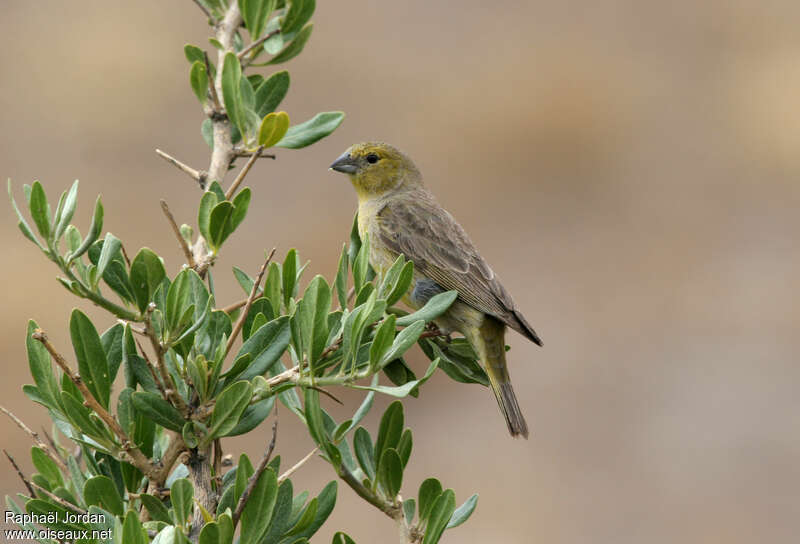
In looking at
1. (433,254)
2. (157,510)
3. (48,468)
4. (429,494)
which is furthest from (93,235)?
(433,254)

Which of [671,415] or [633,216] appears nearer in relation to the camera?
[671,415]

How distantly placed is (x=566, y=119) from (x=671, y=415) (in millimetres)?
4230

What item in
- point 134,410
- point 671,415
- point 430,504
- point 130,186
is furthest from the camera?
point 130,186

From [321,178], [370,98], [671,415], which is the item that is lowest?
[671,415]

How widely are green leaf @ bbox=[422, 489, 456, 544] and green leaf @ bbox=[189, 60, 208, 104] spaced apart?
1.33 m

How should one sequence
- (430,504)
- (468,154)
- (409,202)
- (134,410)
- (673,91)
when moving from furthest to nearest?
(673,91), (468,154), (409,202), (430,504), (134,410)

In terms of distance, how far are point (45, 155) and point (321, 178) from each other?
11.1 ft

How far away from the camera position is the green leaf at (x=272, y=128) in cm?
267

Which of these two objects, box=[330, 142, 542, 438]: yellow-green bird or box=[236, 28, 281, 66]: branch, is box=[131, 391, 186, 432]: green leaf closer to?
box=[236, 28, 281, 66]: branch

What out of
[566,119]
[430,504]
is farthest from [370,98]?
[430,504]

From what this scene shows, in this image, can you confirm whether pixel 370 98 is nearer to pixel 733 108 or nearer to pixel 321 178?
pixel 321 178

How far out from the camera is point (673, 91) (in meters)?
13.9

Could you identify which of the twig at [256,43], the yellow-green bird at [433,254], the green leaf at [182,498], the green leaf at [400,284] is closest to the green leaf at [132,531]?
the green leaf at [182,498]

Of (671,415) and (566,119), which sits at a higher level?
(566,119)
